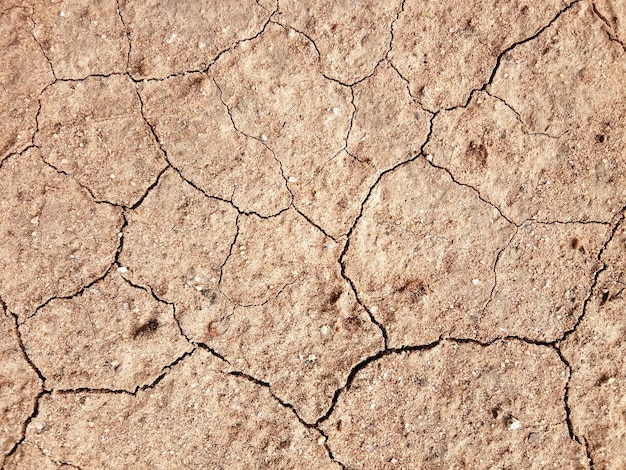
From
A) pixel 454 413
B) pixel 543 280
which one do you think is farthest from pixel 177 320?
pixel 543 280

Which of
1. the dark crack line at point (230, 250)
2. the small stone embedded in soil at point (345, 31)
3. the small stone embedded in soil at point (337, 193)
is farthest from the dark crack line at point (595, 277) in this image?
the dark crack line at point (230, 250)

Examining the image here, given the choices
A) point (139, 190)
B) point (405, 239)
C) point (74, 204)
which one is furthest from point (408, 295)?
point (74, 204)

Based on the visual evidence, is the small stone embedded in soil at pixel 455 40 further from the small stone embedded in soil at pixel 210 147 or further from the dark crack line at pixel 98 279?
the dark crack line at pixel 98 279

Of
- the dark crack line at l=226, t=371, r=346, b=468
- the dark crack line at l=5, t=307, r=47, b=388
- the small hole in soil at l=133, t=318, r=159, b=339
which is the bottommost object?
the dark crack line at l=226, t=371, r=346, b=468

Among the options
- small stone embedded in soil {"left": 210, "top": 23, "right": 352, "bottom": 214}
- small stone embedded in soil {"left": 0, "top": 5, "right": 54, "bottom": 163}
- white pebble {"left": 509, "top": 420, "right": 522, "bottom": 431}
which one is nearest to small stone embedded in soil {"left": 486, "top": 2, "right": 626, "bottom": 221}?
small stone embedded in soil {"left": 210, "top": 23, "right": 352, "bottom": 214}

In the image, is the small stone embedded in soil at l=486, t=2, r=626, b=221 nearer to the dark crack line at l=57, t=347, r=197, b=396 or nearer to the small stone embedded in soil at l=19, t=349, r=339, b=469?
the small stone embedded in soil at l=19, t=349, r=339, b=469

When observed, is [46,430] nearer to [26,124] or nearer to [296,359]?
[296,359]
